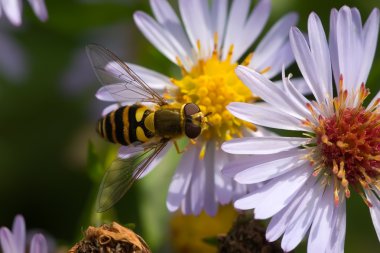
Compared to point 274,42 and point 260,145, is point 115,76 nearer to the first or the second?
point 260,145

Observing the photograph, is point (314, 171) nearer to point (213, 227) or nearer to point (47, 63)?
point (213, 227)

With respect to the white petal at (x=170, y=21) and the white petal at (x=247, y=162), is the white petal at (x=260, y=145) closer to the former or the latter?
the white petal at (x=247, y=162)

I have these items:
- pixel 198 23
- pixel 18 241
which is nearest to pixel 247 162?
pixel 198 23

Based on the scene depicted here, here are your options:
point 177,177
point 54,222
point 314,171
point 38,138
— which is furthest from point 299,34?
point 38,138

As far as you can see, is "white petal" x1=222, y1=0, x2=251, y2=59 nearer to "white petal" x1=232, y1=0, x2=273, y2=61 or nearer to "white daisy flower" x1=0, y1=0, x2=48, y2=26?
"white petal" x1=232, y1=0, x2=273, y2=61

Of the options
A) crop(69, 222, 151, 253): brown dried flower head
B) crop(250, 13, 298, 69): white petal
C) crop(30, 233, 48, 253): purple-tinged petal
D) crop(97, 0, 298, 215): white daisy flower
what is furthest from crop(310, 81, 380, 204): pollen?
crop(30, 233, 48, 253): purple-tinged petal

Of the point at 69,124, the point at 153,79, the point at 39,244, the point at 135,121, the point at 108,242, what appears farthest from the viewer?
the point at 69,124
